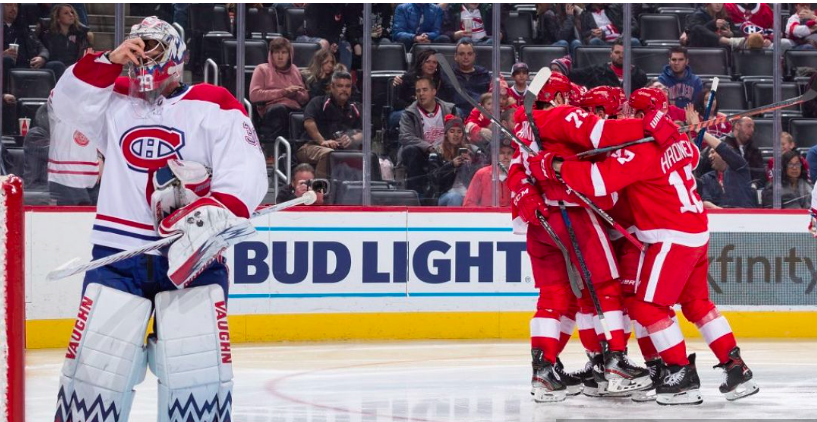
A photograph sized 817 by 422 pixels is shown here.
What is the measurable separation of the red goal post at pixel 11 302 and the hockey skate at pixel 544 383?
8.91 ft

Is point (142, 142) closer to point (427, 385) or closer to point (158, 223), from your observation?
point (158, 223)

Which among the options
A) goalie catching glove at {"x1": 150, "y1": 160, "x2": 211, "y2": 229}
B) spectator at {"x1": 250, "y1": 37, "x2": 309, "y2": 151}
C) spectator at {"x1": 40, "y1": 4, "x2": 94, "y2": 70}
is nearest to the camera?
goalie catching glove at {"x1": 150, "y1": 160, "x2": 211, "y2": 229}

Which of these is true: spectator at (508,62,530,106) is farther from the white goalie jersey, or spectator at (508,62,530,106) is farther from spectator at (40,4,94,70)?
the white goalie jersey

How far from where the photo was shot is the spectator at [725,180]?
7.44 m

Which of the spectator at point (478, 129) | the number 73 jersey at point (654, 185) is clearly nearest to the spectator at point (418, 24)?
the spectator at point (478, 129)

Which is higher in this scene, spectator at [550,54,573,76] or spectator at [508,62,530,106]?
spectator at [550,54,573,76]

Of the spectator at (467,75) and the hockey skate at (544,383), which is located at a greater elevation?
the spectator at (467,75)

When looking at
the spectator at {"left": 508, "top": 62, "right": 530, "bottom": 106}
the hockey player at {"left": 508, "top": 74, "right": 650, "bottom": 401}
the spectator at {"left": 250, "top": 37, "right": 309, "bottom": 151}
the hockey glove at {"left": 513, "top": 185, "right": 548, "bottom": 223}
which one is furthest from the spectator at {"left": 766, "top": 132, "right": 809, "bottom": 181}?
the hockey glove at {"left": 513, "top": 185, "right": 548, "bottom": 223}

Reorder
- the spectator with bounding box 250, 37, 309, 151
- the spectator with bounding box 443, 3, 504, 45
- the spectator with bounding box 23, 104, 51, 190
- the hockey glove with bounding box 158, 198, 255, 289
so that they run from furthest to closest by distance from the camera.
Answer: the spectator with bounding box 443, 3, 504, 45, the spectator with bounding box 250, 37, 309, 151, the spectator with bounding box 23, 104, 51, 190, the hockey glove with bounding box 158, 198, 255, 289

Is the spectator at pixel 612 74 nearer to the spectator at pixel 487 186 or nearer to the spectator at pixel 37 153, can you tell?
the spectator at pixel 487 186

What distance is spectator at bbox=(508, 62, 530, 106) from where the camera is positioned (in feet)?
24.3

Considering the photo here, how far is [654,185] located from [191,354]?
234 centimetres

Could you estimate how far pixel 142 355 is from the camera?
306cm

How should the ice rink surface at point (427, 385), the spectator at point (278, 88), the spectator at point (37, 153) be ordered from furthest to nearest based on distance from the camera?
the spectator at point (278, 88)
the spectator at point (37, 153)
the ice rink surface at point (427, 385)
